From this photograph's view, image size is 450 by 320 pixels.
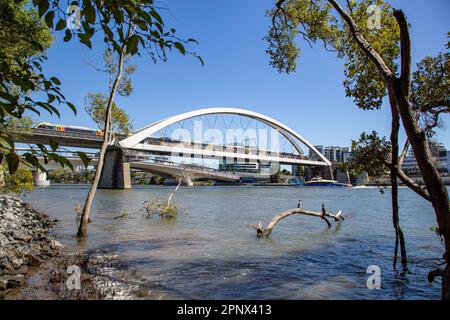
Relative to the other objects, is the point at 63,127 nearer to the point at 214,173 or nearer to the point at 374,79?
the point at 214,173

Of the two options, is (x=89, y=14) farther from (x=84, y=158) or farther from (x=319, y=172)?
(x=319, y=172)

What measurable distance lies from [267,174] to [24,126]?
126 metres

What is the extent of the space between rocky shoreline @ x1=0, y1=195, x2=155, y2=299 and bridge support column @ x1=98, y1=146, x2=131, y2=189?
2220 inches

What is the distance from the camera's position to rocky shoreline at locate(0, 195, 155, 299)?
5613 millimetres

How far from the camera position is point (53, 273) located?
22.0 feet

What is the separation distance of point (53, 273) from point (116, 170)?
201ft

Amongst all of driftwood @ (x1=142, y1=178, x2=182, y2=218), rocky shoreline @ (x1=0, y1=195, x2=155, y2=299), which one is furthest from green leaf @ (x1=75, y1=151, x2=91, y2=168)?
driftwood @ (x1=142, y1=178, x2=182, y2=218)
